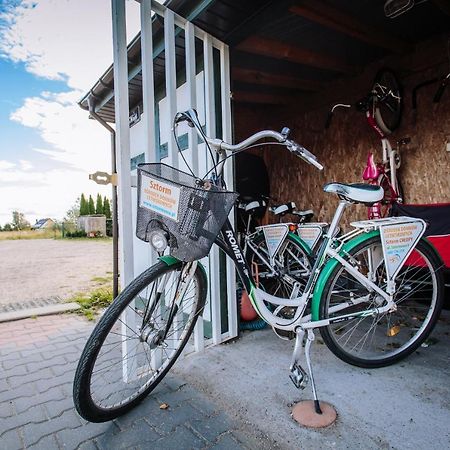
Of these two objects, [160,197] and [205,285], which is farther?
[205,285]

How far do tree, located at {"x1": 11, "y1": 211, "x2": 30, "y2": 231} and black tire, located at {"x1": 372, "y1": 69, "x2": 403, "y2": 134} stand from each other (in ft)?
64.1

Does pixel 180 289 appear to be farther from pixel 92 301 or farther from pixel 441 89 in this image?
pixel 441 89

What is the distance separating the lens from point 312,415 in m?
1.42

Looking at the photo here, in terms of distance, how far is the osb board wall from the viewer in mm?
3166

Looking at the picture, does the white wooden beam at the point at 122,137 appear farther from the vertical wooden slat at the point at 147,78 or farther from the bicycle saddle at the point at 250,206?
the bicycle saddle at the point at 250,206

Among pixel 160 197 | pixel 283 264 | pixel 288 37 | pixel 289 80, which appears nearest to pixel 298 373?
pixel 160 197

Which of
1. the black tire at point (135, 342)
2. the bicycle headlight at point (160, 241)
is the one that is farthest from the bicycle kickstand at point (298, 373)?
the bicycle headlight at point (160, 241)

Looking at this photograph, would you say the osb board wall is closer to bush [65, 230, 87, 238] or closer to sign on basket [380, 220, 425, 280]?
sign on basket [380, 220, 425, 280]

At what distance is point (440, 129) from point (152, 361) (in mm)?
3324

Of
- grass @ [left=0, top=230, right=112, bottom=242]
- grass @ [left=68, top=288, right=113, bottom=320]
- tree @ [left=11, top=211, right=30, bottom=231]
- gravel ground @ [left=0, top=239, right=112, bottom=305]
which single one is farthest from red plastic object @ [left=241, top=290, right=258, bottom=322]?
tree @ [left=11, top=211, right=30, bottom=231]

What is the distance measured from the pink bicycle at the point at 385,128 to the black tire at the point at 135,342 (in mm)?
2380

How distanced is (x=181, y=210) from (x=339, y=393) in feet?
3.96

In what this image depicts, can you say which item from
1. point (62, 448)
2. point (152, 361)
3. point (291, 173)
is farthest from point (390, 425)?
point (291, 173)

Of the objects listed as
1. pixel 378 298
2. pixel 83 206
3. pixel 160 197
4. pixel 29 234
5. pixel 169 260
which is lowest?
pixel 378 298
